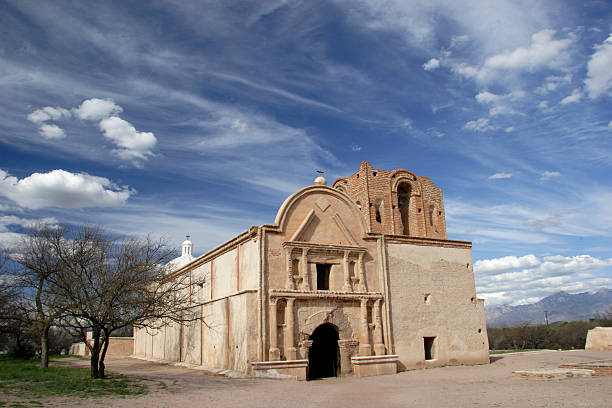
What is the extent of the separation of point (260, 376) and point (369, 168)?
41.4 feet

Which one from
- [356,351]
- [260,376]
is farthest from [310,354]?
[260,376]

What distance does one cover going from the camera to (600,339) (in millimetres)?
31188

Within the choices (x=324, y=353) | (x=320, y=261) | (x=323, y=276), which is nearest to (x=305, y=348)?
(x=324, y=353)

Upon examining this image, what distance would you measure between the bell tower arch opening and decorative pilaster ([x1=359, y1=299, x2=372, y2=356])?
302 inches

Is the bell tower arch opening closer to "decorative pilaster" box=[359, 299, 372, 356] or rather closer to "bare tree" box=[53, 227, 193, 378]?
"decorative pilaster" box=[359, 299, 372, 356]

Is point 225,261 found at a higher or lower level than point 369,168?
lower


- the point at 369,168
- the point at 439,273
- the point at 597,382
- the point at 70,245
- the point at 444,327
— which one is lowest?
the point at 597,382

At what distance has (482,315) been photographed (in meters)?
22.5

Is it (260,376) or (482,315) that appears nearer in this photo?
(260,376)

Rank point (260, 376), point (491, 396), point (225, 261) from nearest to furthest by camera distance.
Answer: point (491, 396), point (260, 376), point (225, 261)

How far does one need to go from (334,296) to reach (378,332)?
100 inches

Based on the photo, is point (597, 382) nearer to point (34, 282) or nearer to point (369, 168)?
point (369, 168)

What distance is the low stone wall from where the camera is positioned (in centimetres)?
3061

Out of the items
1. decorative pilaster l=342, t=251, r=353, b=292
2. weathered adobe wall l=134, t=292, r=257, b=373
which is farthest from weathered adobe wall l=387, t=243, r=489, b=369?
weathered adobe wall l=134, t=292, r=257, b=373
